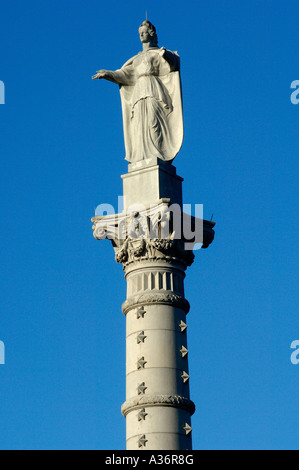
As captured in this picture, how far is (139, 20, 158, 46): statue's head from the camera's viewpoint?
138 ft

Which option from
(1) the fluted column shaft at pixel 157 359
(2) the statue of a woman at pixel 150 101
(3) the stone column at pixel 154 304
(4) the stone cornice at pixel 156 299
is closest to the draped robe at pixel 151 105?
(2) the statue of a woman at pixel 150 101

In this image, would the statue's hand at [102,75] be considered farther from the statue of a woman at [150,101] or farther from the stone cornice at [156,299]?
the stone cornice at [156,299]

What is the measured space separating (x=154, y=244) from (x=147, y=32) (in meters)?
7.66

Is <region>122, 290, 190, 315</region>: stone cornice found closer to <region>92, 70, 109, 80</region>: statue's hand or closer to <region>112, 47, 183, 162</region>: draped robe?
<region>112, 47, 183, 162</region>: draped robe

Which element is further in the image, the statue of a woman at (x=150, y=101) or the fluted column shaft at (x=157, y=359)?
the statue of a woman at (x=150, y=101)

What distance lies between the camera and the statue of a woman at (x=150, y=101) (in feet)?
134

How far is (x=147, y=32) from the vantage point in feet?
138

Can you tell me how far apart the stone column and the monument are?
1.1 inches

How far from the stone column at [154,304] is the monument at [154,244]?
0.09ft

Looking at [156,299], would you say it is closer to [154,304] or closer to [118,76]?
[154,304]

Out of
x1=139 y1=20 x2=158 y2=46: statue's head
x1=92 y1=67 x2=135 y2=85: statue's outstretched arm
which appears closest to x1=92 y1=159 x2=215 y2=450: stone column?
x1=92 y1=67 x2=135 y2=85: statue's outstretched arm

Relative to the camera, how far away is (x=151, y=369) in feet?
123
